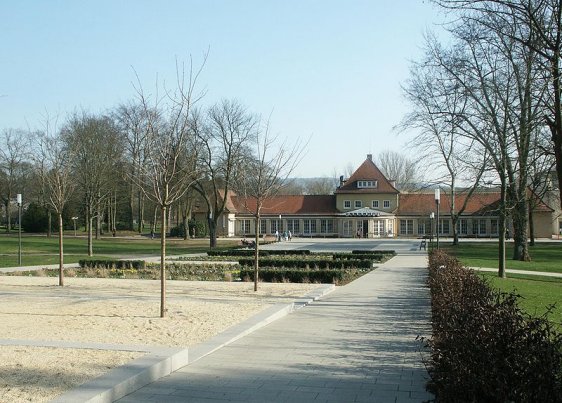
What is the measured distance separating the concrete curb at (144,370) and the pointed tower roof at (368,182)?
66403 mm

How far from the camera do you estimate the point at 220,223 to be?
78062 mm

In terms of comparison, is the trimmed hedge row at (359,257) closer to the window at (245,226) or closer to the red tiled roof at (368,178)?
the red tiled roof at (368,178)

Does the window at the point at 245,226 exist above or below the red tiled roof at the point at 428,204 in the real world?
below

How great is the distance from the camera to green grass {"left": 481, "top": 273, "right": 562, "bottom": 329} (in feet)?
36.9

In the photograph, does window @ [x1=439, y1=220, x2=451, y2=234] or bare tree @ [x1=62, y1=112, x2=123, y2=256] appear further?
window @ [x1=439, y1=220, x2=451, y2=234]

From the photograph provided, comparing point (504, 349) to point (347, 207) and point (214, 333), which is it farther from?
point (347, 207)

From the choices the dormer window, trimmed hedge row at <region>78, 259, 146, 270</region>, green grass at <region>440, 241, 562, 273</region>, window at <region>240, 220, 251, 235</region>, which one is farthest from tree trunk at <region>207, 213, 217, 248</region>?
the dormer window

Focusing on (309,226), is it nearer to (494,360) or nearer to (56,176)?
(56,176)

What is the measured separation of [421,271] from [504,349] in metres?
20.1

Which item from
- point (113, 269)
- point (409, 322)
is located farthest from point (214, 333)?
point (113, 269)

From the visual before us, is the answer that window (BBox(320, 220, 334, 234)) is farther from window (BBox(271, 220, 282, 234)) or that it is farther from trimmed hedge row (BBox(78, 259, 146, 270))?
trimmed hedge row (BBox(78, 259, 146, 270))

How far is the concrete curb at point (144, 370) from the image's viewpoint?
5654mm

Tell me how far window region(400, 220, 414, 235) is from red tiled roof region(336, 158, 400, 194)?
412cm

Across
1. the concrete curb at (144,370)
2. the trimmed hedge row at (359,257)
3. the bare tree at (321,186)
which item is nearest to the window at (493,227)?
the bare tree at (321,186)
